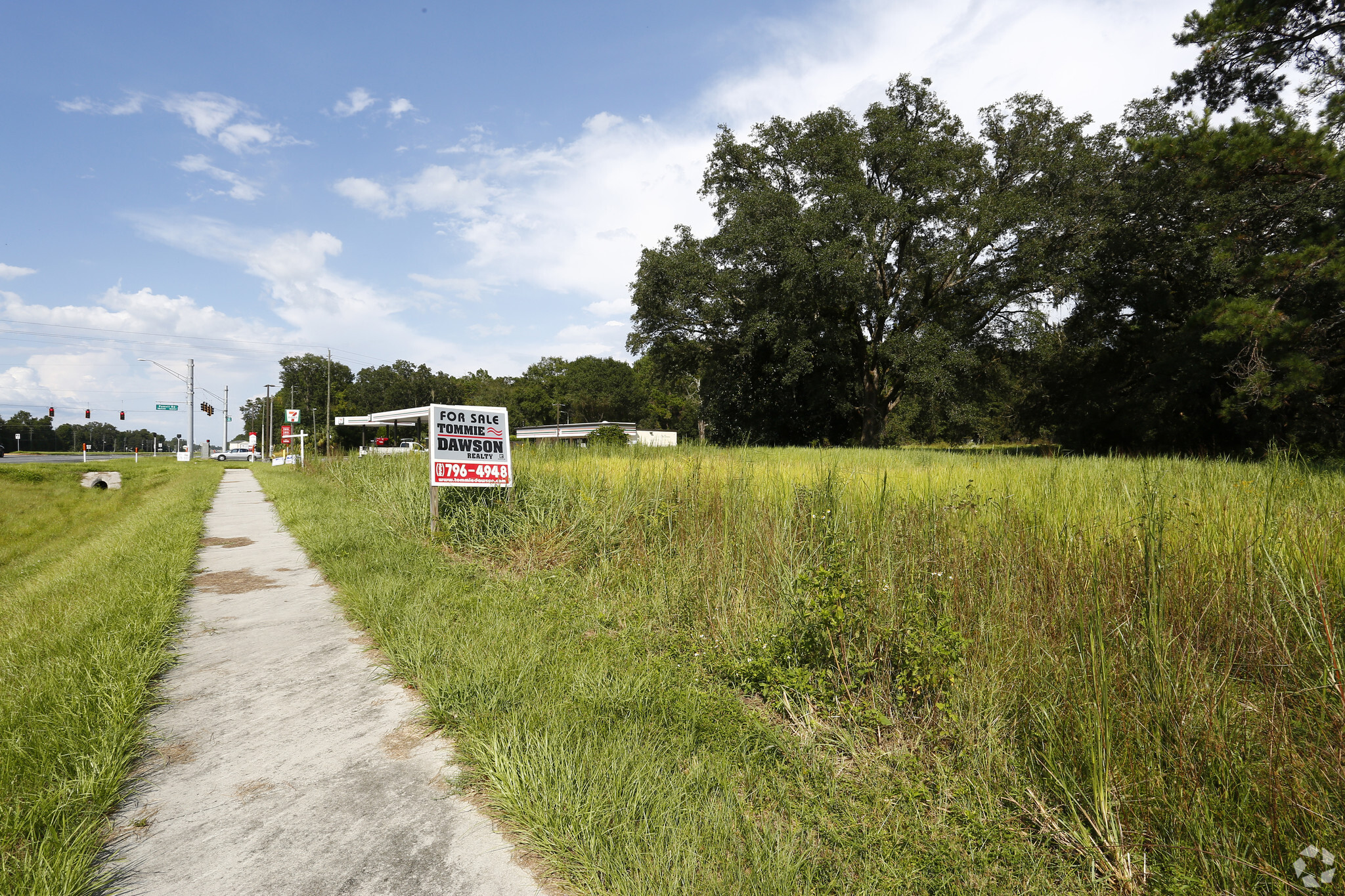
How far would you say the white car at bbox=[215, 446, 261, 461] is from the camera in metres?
76.1

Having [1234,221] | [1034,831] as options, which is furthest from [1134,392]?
[1034,831]

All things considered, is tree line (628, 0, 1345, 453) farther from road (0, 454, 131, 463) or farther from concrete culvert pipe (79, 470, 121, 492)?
road (0, 454, 131, 463)

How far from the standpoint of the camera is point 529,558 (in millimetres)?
6445

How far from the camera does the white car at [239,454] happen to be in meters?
76.1

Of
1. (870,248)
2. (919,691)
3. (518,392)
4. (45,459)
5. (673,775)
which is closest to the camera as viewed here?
(673,775)

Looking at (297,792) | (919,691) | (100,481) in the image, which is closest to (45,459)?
(100,481)

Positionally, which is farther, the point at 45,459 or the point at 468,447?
the point at 45,459

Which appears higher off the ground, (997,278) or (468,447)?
(997,278)

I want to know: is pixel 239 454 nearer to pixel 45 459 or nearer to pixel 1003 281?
pixel 45 459

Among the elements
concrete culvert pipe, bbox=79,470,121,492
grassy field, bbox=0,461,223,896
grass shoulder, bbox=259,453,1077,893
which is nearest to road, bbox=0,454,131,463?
concrete culvert pipe, bbox=79,470,121,492

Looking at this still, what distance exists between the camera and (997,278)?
2477 cm

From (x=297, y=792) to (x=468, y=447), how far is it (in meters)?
5.24

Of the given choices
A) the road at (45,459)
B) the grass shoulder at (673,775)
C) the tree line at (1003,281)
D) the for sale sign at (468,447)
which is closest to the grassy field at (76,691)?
the grass shoulder at (673,775)

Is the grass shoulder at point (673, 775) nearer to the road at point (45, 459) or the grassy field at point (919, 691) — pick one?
the grassy field at point (919, 691)
